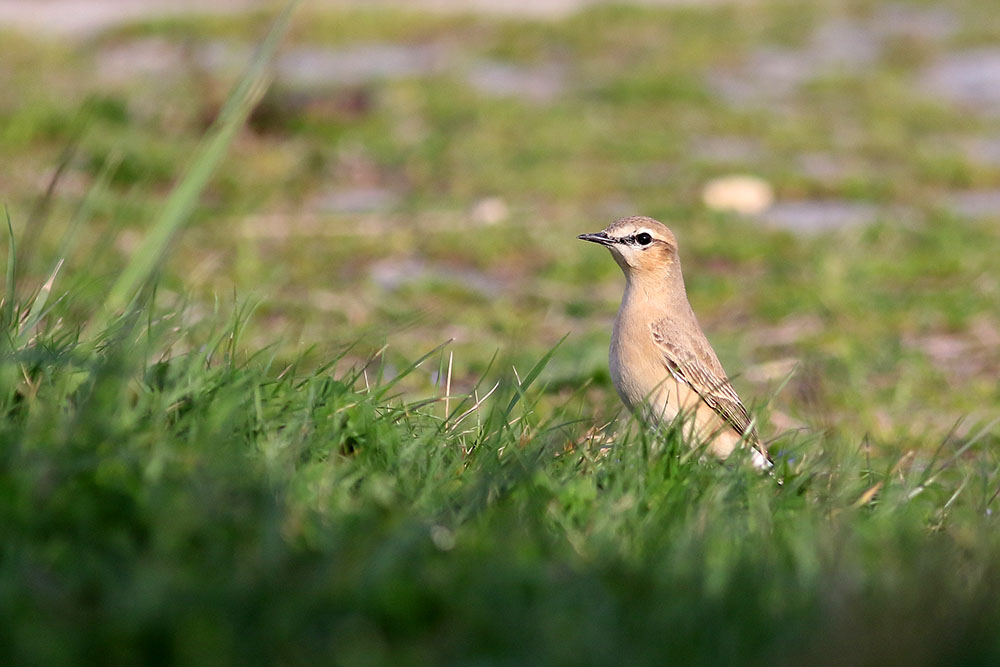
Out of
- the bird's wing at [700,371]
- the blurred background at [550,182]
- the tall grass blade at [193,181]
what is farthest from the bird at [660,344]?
the tall grass blade at [193,181]

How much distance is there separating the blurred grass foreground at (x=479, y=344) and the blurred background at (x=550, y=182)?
→ 0.04 metres

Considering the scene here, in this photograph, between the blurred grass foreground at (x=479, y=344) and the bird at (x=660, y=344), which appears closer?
the blurred grass foreground at (x=479, y=344)

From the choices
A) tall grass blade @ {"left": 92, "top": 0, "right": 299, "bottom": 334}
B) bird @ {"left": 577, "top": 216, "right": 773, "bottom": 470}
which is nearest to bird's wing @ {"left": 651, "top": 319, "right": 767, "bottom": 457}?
bird @ {"left": 577, "top": 216, "right": 773, "bottom": 470}

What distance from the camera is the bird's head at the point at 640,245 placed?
4656 millimetres

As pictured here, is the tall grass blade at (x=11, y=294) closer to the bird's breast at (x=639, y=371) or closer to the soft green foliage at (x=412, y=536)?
the soft green foliage at (x=412, y=536)

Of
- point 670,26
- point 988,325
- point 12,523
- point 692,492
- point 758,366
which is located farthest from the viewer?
point 670,26

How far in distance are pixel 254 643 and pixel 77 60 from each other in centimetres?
1081

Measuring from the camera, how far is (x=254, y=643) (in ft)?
7.01

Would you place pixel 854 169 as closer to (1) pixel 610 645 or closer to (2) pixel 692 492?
(2) pixel 692 492

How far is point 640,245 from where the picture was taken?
466cm

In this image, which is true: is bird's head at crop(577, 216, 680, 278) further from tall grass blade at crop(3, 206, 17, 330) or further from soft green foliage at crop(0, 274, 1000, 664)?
tall grass blade at crop(3, 206, 17, 330)

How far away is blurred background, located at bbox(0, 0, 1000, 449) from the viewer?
18.9 ft

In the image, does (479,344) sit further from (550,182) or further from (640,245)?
(550,182)

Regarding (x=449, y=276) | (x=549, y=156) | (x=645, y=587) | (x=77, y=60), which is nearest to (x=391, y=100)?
(x=549, y=156)
